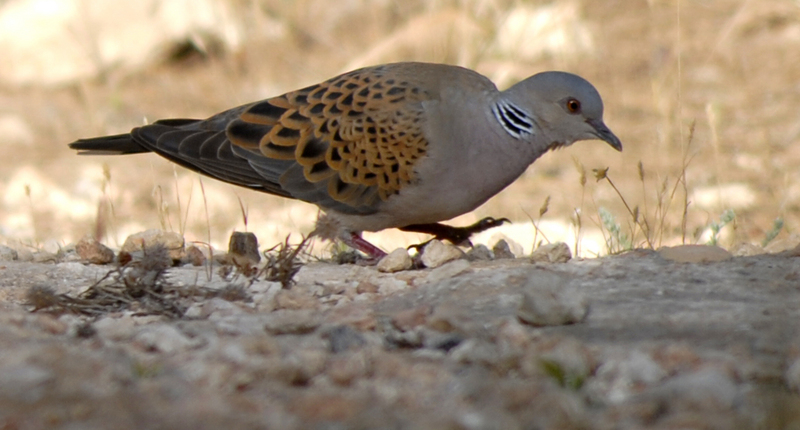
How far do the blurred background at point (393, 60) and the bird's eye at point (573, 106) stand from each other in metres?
1.46

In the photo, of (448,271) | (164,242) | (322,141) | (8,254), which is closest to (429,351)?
(448,271)

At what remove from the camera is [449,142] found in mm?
4391

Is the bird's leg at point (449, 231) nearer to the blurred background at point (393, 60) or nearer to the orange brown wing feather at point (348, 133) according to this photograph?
the orange brown wing feather at point (348, 133)

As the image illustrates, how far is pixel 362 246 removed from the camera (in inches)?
180

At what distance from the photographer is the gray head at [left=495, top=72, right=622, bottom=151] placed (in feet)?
14.7

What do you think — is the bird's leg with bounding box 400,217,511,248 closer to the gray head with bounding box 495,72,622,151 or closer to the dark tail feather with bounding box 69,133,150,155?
the gray head with bounding box 495,72,622,151

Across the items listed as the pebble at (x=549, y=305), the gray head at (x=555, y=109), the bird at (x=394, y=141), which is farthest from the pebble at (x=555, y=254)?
the pebble at (x=549, y=305)

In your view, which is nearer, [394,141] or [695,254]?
[695,254]

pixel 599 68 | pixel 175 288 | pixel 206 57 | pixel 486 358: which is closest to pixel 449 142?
pixel 175 288

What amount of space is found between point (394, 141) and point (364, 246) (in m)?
0.48

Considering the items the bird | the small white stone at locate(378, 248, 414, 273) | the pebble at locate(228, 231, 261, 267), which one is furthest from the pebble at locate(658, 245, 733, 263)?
the pebble at locate(228, 231, 261, 267)

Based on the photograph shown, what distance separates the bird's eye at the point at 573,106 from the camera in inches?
177

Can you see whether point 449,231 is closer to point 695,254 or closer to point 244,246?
point 244,246

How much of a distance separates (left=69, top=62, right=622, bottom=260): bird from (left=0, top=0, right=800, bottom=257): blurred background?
1.40m
